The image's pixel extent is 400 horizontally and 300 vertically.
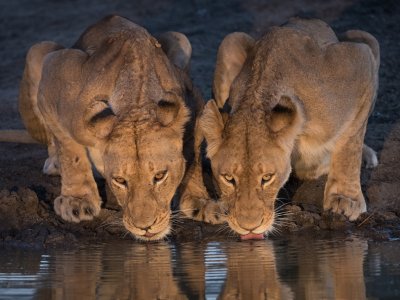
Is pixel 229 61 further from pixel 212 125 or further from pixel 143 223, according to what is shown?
pixel 143 223

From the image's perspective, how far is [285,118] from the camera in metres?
8.02

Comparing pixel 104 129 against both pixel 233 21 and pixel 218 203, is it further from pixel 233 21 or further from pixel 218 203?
pixel 233 21

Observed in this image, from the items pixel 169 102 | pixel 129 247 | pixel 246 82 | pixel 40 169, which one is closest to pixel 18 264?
pixel 129 247

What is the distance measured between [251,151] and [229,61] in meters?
1.60

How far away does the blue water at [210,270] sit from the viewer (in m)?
6.34

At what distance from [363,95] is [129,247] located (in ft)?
6.56

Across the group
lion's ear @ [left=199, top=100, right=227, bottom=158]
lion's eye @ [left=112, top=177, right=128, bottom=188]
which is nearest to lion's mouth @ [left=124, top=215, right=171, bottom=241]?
lion's eye @ [left=112, top=177, right=128, bottom=188]

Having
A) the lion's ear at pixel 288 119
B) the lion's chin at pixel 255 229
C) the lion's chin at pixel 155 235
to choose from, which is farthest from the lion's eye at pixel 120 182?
the lion's ear at pixel 288 119

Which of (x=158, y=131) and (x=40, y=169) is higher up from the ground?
(x=158, y=131)

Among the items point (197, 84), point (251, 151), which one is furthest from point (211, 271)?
point (197, 84)

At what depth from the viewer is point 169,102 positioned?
26.6 feet

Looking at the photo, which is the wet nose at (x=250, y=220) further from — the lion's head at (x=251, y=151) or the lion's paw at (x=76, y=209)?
the lion's paw at (x=76, y=209)

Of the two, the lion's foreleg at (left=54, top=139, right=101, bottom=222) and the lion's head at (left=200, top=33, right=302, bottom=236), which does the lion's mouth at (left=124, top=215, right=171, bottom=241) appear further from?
the lion's foreleg at (left=54, top=139, right=101, bottom=222)

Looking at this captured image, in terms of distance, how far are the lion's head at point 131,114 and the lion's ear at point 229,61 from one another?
0.42 meters
